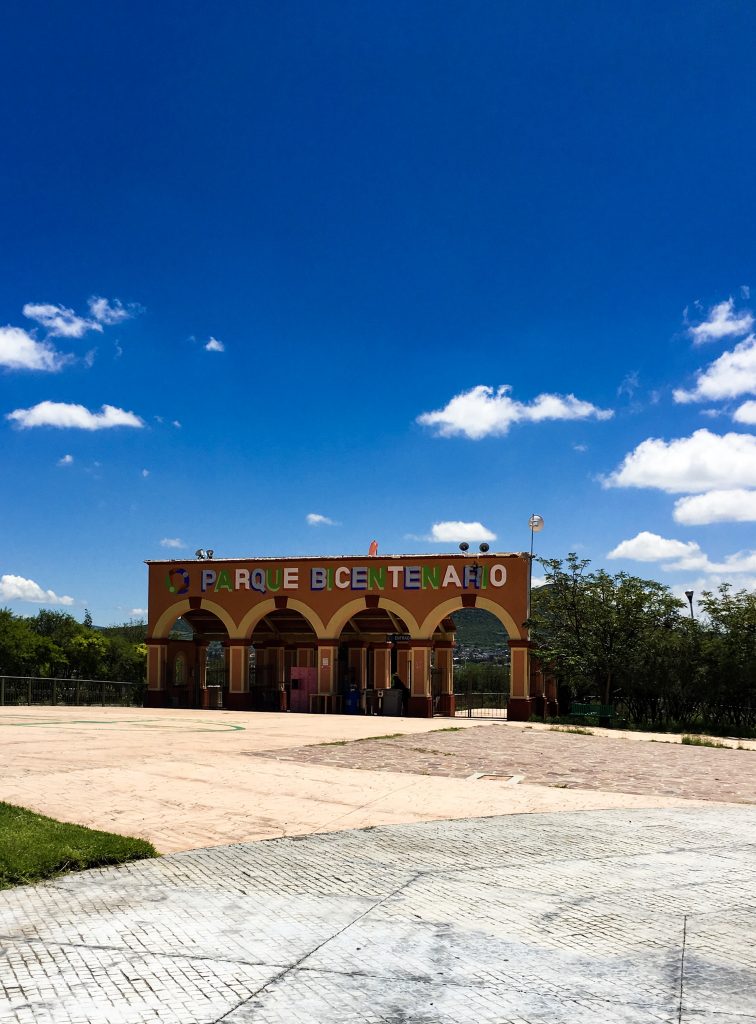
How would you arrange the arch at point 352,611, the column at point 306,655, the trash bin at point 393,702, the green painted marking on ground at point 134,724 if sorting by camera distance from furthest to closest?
the column at point 306,655 → the arch at point 352,611 → the trash bin at point 393,702 → the green painted marking on ground at point 134,724

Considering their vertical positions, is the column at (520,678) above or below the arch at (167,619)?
below

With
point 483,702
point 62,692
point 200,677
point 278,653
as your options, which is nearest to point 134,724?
point 62,692

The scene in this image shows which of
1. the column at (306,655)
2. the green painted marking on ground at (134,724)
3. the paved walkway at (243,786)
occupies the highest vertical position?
the column at (306,655)

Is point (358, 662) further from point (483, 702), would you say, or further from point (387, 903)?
point (387, 903)

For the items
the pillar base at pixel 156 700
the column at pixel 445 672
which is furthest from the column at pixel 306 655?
the pillar base at pixel 156 700

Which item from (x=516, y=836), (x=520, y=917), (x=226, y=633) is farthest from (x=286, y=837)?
(x=226, y=633)

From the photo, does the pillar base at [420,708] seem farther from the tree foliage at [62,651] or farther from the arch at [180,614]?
the tree foliage at [62,651]

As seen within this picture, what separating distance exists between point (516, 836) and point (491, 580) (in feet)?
74.0

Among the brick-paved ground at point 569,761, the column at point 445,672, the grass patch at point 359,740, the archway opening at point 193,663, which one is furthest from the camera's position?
the column at point 445,672

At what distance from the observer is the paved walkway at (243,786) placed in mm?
9250

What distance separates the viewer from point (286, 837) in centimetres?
845

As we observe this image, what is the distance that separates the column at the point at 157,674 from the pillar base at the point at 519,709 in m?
13.8

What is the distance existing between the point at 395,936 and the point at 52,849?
3.41 metres

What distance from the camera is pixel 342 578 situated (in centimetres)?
3278
